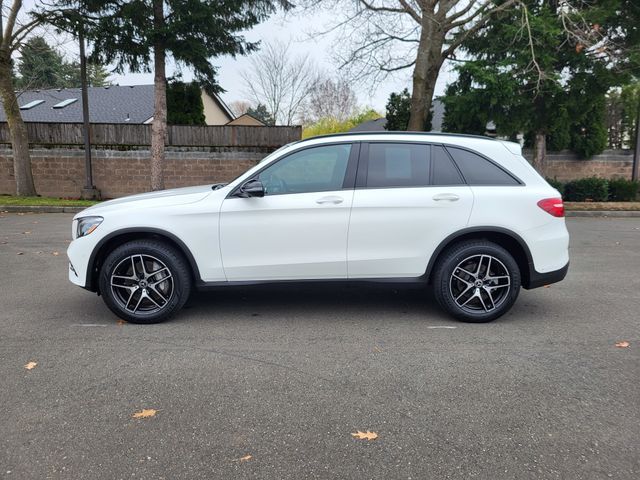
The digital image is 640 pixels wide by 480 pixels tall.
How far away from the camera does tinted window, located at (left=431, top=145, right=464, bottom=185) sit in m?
4.77

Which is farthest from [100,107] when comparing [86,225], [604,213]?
[86,225]

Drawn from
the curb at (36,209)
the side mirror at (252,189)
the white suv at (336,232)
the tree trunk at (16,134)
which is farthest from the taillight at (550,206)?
the tree trunk at (16,134)

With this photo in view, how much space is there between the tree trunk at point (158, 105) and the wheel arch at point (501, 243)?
1320 centimetres

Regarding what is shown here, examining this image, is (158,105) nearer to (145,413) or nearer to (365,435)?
(145,413)

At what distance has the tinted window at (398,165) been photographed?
187 inches

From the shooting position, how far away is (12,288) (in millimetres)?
6043

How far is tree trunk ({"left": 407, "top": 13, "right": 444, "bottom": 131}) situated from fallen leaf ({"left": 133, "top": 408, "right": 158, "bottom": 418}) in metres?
14.0

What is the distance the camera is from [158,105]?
15.8 m

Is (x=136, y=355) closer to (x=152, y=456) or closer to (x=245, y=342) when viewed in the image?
(x=245, y=342)

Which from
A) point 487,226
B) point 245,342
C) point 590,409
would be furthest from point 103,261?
point 590,409

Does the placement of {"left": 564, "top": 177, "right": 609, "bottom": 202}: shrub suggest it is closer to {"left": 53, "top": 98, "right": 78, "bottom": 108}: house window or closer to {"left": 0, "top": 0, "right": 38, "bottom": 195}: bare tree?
{"left": 0, "top": 0, "right": 38, "bottom": 195}: bare tree

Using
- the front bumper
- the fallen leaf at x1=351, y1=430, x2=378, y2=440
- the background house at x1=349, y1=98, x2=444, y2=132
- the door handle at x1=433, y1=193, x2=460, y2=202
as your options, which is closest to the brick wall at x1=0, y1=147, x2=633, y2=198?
the background house at x1=349, y1=98, x2=444, y2=132

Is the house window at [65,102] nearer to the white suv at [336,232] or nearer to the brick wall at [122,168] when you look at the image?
the brick wall at [122,168]

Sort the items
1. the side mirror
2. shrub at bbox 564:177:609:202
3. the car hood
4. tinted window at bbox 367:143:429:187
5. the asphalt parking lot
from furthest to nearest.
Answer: shrub at bbox 564:177:609:202 → tinted window at bbox 367:143:429:187 → the car hood → the side mirror → the asphalt parking lot
